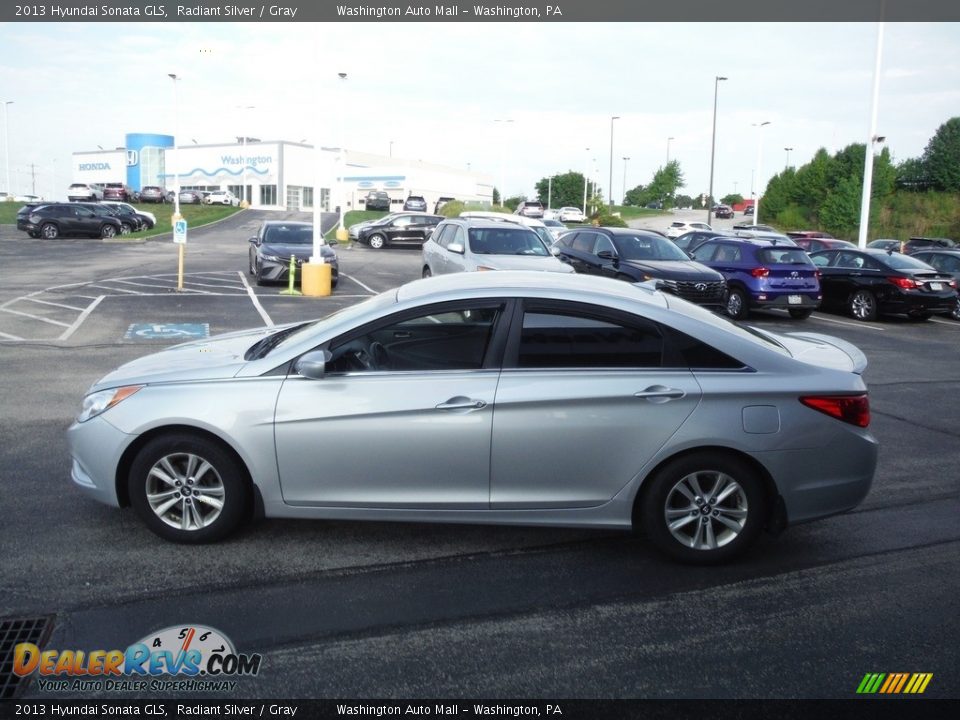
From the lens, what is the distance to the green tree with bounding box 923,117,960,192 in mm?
56344

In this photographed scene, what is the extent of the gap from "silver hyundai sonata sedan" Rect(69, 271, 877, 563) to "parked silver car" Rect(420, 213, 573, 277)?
9546 millimetres

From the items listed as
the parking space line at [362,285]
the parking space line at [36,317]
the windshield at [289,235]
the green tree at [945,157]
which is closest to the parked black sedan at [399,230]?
the parking space line at [362,285]

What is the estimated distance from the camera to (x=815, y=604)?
181 inches

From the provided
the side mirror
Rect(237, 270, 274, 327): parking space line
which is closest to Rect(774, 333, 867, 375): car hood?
the side mirror

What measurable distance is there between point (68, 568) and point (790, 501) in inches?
160

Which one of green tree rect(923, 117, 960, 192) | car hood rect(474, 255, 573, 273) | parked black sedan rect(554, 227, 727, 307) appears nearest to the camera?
car hood rect(474, 255, 573, 273)

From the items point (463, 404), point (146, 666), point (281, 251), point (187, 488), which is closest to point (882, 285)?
point (281, 251)

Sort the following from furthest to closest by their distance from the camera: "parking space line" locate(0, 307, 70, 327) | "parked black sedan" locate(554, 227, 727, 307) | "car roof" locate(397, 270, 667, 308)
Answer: "parked black sedan" locate(554, 227, 727, 307) → "parking space line" locate(0, 307, 70, 327) → "car roof" locate(397, 270, 667, 308)

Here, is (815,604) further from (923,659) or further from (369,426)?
(369,426)

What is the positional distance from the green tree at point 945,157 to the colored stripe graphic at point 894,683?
199ft

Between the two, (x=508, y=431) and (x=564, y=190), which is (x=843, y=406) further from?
(x=564, y=190)

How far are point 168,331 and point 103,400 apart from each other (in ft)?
29.7

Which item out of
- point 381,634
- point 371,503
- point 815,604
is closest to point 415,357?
point 371,503

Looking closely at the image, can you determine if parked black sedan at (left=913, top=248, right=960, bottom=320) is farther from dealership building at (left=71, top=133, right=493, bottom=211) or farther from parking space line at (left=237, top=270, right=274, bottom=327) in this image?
dealership building at (left=71, top=133, right=493, bottom=211)
